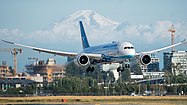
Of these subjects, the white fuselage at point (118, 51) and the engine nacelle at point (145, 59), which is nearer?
the white fuselage at point (118, 51)

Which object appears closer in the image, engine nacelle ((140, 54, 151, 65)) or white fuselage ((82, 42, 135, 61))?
white fuselage ((82, 42, 135, 61))

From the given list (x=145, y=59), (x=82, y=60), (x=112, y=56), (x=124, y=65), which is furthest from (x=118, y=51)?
(x=82, y=60)

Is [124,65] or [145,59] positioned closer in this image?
[145,59]

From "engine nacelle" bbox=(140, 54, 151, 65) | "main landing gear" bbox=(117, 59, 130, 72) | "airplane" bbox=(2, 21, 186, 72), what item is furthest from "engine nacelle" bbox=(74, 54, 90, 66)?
"engine nacelle" bbox=(140, 54, 151, 65)

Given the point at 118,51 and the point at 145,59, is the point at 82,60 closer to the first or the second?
the point at 118,51

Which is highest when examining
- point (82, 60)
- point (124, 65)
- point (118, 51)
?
point (118, 51)

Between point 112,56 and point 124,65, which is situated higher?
point 112,56

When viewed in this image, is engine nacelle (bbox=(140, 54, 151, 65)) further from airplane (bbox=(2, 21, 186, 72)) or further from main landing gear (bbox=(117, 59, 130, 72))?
main landing gear (bbox=(117, 59, 130, 72))

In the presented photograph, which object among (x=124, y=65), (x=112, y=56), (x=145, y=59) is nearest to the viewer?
(x=112, y=56)

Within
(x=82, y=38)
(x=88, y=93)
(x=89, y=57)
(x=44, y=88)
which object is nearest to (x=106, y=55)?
(x=89, y=57)

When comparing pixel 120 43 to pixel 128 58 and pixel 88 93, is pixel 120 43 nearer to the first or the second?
pixel 128 58

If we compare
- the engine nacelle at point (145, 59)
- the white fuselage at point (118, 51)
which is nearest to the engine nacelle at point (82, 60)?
the white fuselage at point (118, 51)

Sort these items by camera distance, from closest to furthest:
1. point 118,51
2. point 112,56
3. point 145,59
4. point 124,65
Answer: point 118,51
point 112,56
point 145,59
point 124,65

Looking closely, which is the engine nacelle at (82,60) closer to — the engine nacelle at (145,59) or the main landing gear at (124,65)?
the main landing gear at (124,65)
